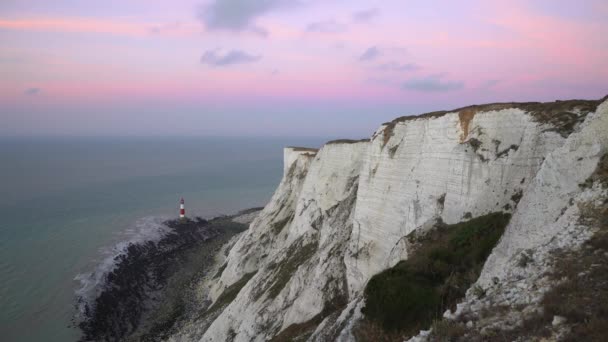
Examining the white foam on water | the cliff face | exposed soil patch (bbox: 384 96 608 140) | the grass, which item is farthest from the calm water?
exposed soil patch (bbox: 384 96 608 140)

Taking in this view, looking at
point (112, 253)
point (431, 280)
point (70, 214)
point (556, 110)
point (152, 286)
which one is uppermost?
point (556, 110)

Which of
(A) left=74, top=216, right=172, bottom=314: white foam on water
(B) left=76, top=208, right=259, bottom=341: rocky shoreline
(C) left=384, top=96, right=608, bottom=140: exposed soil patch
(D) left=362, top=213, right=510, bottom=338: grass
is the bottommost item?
(B) left=76, top=208, right=259, bottom=341: rocky shoreline

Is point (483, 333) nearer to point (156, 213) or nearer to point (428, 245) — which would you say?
point (428, 245)

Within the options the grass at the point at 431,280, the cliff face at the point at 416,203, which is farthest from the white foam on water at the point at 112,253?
the grass at the point at 431,280

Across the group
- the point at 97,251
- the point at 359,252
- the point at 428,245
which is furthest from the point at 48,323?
the point at 428,245

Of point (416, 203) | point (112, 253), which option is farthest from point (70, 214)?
point (416, 203)

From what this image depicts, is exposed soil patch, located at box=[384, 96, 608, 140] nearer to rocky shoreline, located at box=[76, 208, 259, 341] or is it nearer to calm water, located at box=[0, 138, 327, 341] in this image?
rocky shoreline, located at box=[76, 208, 259, 341]

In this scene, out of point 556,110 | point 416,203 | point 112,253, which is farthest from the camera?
point 112,253

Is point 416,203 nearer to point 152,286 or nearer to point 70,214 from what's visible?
point 152,286
